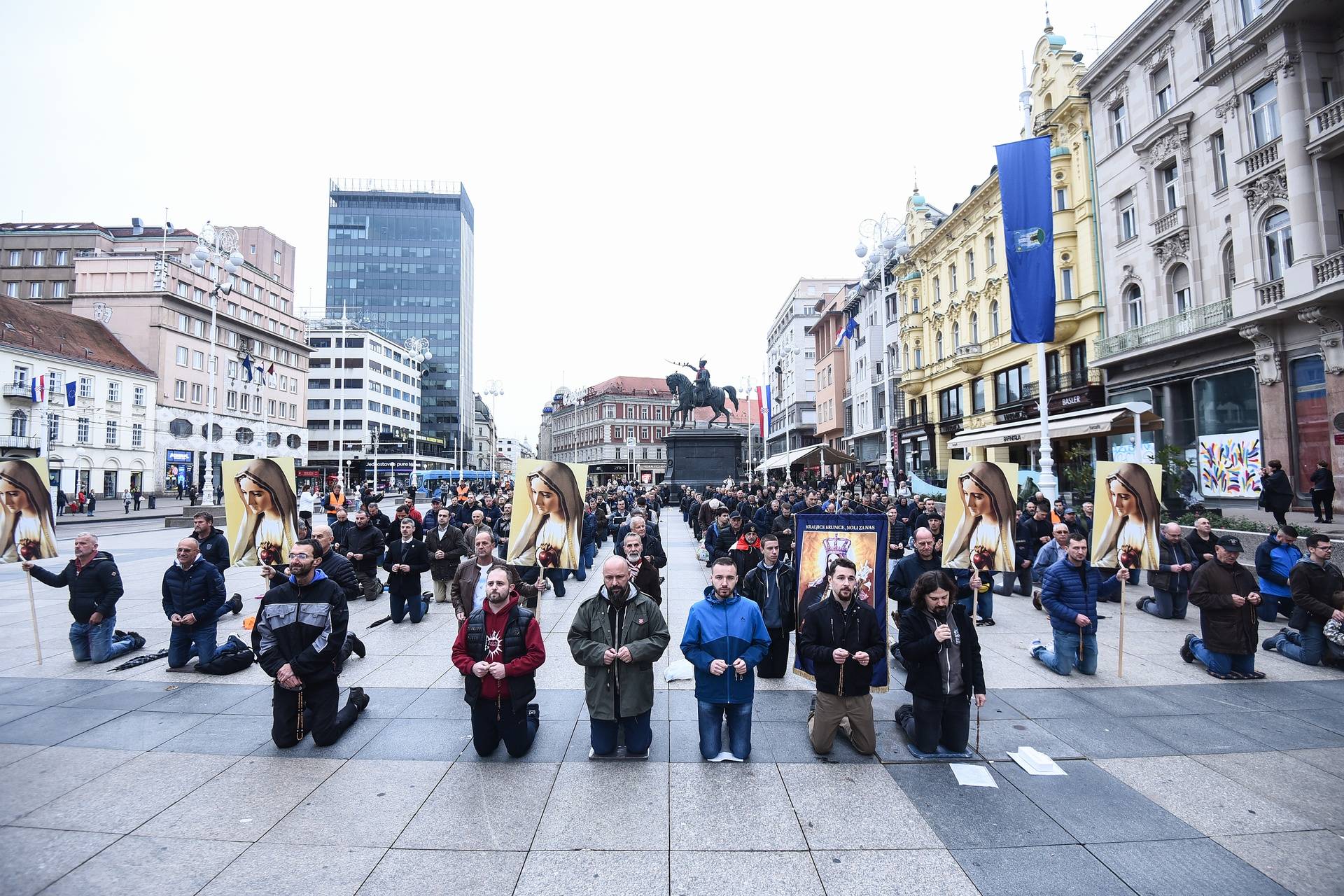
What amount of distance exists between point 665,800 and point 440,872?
150cm

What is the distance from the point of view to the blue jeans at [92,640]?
7.58 metres

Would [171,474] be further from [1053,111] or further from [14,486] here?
[1053,111]

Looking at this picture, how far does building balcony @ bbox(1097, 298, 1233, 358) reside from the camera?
21.4 metres

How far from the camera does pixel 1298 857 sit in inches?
149

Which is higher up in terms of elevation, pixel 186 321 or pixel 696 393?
pixel 186 321

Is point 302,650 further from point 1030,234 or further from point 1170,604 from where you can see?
point 1030,234

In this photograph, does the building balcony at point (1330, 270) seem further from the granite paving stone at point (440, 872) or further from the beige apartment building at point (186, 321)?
the beige apartment building at point (186, 321)

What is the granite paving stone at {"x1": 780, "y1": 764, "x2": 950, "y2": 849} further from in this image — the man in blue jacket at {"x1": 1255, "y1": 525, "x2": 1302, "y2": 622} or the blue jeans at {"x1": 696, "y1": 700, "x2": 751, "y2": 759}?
the man in blue jacket at {"x1": 1255, "y1": 525, "x2": 1302, "y2": 622}

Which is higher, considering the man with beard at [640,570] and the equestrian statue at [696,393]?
the equestrian statue at [696,393]

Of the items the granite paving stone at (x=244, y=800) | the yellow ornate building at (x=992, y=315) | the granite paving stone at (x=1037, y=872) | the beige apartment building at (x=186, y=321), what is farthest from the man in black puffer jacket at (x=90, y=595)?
the beige apartment building at (x=186, y=321)

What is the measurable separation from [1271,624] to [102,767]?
14216 millimetres

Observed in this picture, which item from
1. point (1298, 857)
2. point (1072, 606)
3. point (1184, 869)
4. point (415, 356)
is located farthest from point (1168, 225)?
point (415, 356)

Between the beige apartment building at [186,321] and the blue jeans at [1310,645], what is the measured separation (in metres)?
48.2

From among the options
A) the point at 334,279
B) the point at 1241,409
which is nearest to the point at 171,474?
the point at 1241,409
